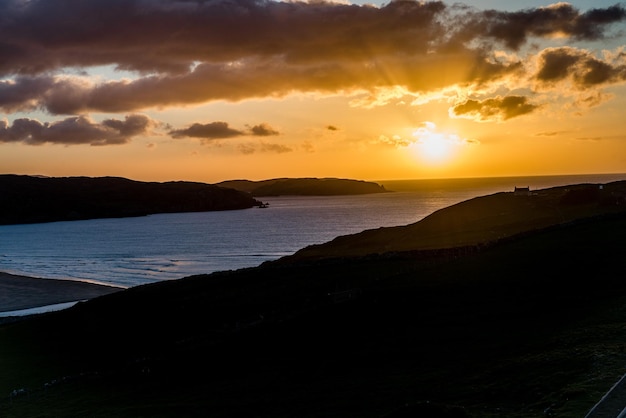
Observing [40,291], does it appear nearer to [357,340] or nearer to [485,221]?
[485,221]

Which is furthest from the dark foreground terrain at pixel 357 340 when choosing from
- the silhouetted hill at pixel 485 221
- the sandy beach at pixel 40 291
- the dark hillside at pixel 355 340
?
the sandy beach at pixel 40 291

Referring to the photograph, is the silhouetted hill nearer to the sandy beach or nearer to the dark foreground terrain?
the dark foreground terrain

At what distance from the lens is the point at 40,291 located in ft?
343

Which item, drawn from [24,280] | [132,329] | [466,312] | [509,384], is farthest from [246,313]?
[24,280]

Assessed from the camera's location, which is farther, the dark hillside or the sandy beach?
the sandy beach

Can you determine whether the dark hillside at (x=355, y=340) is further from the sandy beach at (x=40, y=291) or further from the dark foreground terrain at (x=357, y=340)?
the sandy beach at (x=40, y=291)

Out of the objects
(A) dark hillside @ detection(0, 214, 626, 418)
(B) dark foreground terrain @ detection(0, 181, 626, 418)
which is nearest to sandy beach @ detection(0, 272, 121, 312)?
(B) dark foreground terrain @ detection(0, 181, 626, 418)

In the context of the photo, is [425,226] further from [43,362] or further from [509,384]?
[509,384]

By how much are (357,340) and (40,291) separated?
82237mm

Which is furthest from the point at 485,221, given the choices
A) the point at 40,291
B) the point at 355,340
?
the point at 40,291

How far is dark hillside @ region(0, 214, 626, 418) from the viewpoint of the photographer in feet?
88.0

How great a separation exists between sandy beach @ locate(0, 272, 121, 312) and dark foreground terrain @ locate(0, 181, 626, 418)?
1367 inches

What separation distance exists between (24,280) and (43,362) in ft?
252

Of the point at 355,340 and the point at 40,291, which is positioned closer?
the point at 355,340
